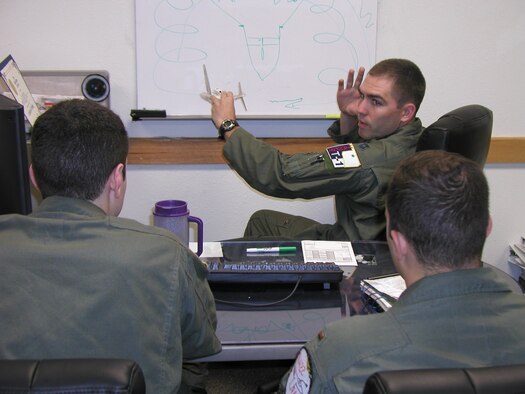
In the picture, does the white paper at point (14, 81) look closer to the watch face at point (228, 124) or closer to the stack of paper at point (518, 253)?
the watch face at point (228, 124)

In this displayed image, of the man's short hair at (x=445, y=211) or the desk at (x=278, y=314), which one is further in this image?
the desk at (x=278, y=314)

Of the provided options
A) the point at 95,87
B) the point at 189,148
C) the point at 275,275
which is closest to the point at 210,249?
the point at 275,275

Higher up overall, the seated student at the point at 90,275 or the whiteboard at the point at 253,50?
the whiteboard at the point at 253,50

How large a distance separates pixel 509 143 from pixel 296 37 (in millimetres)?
1264

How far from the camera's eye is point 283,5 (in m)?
2.66

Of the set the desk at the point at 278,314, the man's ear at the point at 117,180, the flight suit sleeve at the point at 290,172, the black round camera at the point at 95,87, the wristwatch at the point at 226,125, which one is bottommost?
the desk at the point at 278,314

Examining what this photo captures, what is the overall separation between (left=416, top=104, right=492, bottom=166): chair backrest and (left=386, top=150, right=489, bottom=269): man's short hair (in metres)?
0.69

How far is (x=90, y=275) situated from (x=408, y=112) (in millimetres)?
1507

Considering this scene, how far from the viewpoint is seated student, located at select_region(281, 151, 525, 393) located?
791 millimetres

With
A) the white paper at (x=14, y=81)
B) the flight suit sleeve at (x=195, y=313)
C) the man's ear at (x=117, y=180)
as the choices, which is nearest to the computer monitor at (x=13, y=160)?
the man's ear at (x=117, y=180)

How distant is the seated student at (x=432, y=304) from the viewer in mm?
791

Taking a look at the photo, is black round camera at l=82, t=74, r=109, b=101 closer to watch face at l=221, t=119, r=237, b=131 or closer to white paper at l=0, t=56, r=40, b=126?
white paper at l=0, t=56, r=40, b=126

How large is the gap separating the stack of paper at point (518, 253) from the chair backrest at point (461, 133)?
4.83 feet

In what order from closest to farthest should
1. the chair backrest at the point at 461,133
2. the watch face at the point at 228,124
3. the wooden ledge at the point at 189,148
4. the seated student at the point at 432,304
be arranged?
the seated student at the point at 432,304 → the chair backrest at the point at 461,133 → the watch face at the point at 228,124 → the wooden ledge at the point at 189,148
